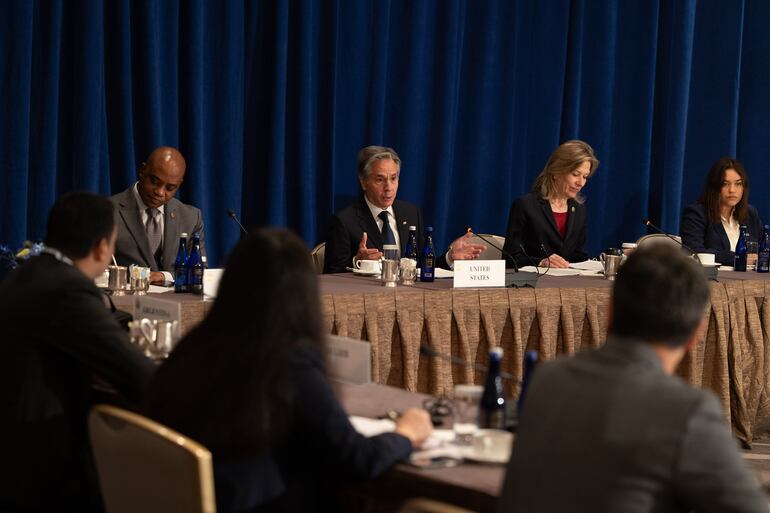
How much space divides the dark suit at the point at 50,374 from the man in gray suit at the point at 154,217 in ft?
6.48

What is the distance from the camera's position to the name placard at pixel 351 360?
231cm

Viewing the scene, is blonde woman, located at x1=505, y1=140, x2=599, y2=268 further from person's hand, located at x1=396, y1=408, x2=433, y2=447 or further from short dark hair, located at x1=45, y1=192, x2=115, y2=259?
person's hand, located at x1=396, y1=408, x2=433, y2=447

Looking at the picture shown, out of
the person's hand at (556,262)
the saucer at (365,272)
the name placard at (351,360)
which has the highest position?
the person's hand at (556,262)

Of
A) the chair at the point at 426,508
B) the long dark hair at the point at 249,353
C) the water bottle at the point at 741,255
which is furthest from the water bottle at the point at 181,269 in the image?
the water bottle at the point at 741,255

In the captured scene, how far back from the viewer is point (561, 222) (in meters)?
5.41

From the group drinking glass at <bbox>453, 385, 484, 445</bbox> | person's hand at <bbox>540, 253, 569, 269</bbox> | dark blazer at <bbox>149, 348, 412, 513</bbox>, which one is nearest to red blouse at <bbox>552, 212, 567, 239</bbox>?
person's hand at <bbox>540, 253, 569, 269</bbox>

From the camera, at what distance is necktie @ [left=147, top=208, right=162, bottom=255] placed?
4.48m

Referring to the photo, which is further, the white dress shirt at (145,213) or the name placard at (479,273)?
the white dress shirt at (145,213)

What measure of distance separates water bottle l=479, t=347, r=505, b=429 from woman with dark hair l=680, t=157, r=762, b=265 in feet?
11.8

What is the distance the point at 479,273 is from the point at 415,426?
6.42 ft

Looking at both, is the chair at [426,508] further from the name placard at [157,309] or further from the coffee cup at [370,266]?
the coffee cup at [370,266]

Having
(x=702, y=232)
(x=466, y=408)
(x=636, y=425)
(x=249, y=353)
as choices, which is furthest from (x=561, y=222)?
(x=636, y=425)

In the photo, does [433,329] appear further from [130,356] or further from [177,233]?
[130,356]

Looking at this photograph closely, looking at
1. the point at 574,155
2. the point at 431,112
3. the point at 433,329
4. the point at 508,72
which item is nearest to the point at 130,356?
the point at 433,329
